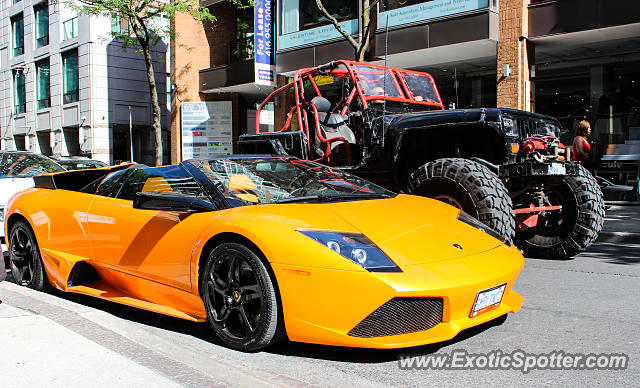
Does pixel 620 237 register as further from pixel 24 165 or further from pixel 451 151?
pixel 24 165

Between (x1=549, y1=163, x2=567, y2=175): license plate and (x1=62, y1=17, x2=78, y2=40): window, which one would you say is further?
(x1=62, y1=17, x2=78, y2=40): window

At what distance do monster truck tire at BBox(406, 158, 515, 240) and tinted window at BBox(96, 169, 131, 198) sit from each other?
9.95 feet

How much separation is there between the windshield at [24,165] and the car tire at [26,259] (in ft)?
13.9

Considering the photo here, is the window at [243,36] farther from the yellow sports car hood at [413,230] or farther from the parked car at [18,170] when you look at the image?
the yellow sports car hood at [413,230]

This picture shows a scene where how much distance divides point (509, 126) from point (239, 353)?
4.09m

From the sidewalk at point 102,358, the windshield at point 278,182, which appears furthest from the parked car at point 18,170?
the windshield at point 278,182

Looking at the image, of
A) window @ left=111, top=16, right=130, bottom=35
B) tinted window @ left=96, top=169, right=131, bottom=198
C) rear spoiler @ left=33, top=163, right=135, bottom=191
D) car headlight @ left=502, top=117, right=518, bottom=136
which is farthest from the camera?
window @ left=111, top=16, right=130, bottom=35

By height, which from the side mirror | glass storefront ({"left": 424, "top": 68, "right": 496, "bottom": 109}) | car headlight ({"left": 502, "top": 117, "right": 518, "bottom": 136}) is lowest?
the side mirror

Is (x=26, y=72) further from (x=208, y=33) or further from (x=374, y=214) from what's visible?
(x=374, y=214)

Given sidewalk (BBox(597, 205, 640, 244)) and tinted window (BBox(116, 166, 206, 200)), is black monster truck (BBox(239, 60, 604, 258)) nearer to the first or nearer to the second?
sidewalk (BBox(597, 205, 640, 244))

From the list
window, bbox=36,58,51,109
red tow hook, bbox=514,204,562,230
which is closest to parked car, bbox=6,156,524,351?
red tow hook, bbox=514,204,562,230

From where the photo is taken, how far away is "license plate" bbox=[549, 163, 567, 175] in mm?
6227

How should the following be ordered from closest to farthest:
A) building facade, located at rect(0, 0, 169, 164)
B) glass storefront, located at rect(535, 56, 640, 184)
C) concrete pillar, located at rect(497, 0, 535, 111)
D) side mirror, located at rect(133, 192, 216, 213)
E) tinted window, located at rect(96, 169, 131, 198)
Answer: side mirror, located at rect(133, 192, 216, 213), tinted window, located at rect(96, 169, 131, 198), concrete pillar, located at rect(497, 0, 535, 111), glass storefront, located at rect(535, 56, 640, 184), building facade, located at rect(0, 0, 169, 164)

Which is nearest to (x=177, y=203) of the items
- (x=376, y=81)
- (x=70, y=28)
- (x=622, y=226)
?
(x=376, y=81)
